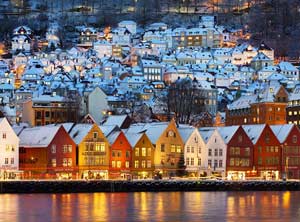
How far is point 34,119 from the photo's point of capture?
117 meters

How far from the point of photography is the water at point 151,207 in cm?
4597

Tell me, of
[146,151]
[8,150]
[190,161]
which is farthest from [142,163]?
[8,150]

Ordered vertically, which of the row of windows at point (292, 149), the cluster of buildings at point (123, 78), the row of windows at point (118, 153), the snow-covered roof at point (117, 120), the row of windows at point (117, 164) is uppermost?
the cluster of buildings at point (123, 78)

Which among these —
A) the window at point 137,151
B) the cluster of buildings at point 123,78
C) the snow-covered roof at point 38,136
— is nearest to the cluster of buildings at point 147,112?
the window at point 137,151

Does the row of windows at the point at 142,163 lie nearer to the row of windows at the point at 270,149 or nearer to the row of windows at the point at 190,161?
the row of windows at the point at 190,161

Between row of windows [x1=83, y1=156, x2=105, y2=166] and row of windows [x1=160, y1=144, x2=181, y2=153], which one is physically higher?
row of windows [x1=160, y1=144, x2=181, y2=153]

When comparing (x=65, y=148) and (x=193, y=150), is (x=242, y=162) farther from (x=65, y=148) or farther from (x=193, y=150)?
(x=65, y=148)

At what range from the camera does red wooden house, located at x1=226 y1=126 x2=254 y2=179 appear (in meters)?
76.9

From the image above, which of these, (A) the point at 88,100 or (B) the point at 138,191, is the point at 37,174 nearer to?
(B) the point at 138,191

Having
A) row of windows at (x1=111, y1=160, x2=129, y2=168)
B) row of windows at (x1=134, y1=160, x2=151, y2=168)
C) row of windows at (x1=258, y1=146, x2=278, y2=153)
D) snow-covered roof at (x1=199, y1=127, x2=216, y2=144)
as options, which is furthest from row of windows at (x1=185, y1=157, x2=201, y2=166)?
row of windows at (x1=258, y1=146, x2=278, y2=153)

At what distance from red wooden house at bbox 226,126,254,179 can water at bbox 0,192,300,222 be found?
12.0 m

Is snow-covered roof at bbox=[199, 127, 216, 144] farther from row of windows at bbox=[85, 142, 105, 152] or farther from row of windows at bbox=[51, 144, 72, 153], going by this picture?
row of windows at bbox=[51, 144, 72, 153]

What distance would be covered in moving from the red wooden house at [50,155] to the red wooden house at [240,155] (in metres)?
12.8

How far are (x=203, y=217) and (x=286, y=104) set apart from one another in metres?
70.2
